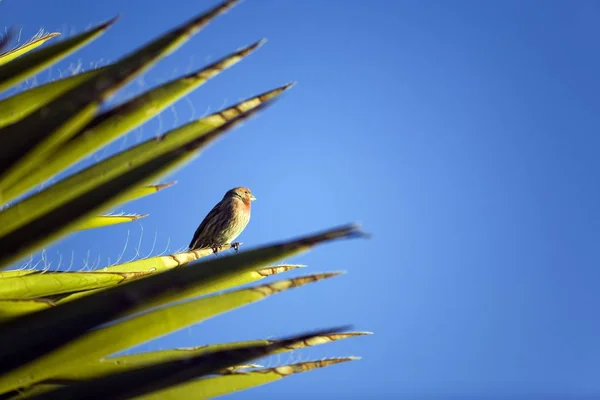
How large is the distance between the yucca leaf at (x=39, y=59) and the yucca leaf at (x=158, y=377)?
2.82ft

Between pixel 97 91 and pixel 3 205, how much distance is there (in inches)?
12.9

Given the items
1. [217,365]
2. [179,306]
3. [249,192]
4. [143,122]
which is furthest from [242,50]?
[249,192]

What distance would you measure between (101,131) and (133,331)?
41 cm

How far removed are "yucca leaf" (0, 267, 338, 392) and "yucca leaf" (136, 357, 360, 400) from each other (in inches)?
7.6

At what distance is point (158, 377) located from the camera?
119cm

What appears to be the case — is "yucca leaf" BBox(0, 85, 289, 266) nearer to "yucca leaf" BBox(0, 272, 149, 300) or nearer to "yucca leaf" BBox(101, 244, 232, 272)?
"yucca leaf" BBox(0, 272, 149, 300)

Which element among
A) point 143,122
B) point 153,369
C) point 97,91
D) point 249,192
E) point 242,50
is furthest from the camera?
point 249,192

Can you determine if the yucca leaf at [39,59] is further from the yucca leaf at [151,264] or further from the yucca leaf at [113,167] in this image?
the yucca leaf at [151,264]

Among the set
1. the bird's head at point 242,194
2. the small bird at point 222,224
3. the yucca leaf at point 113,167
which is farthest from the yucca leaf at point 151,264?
the bird's head at point 242,194

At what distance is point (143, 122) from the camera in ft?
4.42

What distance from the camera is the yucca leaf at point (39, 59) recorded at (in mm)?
1614

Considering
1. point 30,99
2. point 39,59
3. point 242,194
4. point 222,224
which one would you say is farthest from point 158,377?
point 242,194

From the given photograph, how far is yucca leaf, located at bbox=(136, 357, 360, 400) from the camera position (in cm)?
144

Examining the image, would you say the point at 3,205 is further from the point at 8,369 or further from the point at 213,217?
the point at 213,217
